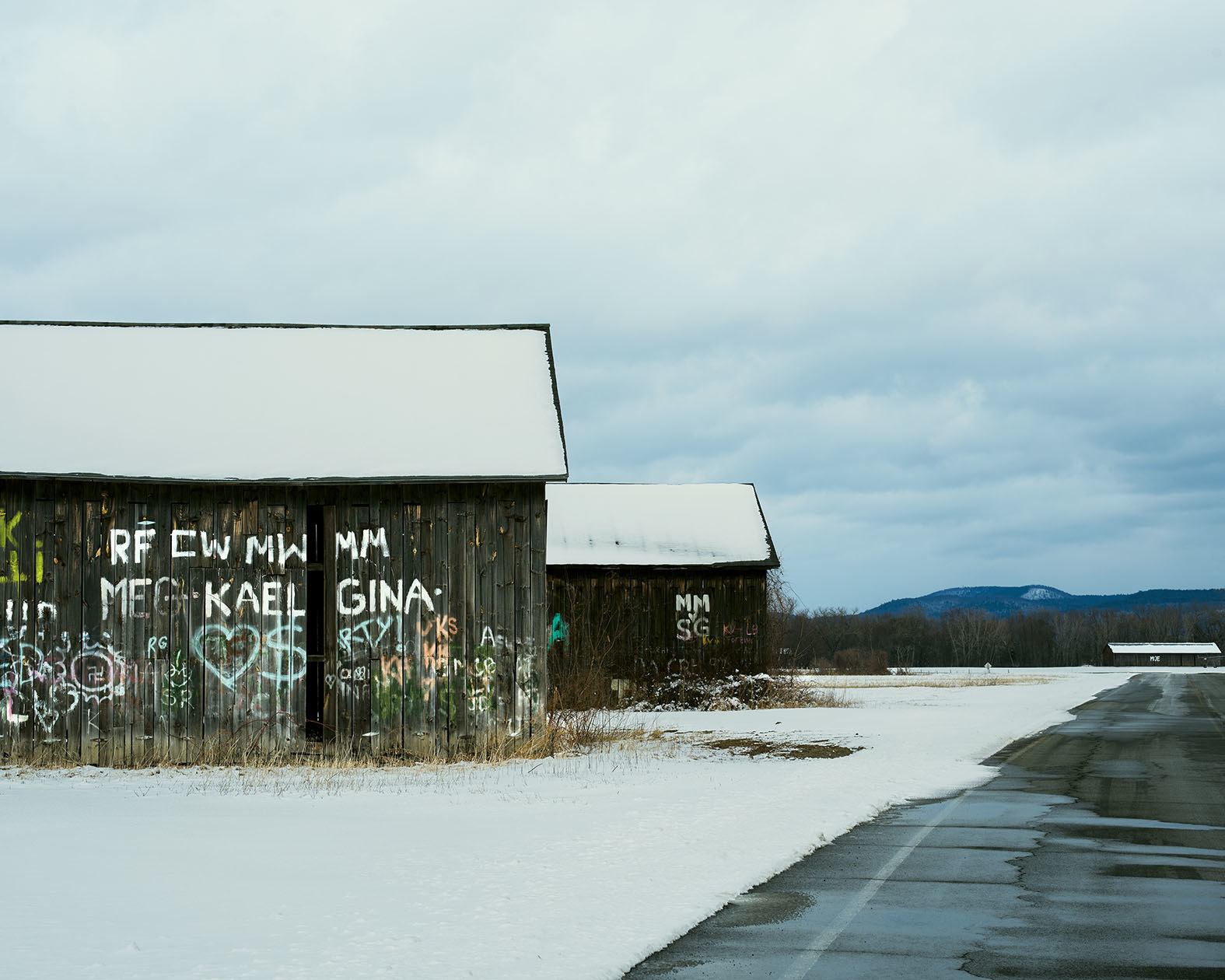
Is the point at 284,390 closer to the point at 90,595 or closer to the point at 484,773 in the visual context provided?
the point at 90,595

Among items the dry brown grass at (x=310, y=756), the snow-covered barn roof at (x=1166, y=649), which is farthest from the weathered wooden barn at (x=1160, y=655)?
the dry brown grass at (x=310, y=756)

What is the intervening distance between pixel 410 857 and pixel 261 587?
9.77 metres

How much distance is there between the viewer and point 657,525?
38438mm

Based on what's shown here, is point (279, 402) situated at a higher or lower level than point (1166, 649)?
higher

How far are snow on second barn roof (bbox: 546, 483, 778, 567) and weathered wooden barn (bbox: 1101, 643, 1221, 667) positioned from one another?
12164 cm

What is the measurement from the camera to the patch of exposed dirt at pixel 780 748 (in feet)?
67.9

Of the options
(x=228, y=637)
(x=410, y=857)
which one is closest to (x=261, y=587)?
(x=228, y=637)

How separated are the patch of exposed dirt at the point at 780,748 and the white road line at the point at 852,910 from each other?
27.1 ft

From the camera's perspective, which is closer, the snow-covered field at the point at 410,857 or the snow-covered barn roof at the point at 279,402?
the snow-covered field at the point at 410,857

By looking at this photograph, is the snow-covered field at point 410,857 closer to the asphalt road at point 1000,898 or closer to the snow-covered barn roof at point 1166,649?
the asphalt road at point 1000,898

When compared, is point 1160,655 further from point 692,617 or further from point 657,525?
point 692,617

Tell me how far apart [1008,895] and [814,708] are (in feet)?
92.2

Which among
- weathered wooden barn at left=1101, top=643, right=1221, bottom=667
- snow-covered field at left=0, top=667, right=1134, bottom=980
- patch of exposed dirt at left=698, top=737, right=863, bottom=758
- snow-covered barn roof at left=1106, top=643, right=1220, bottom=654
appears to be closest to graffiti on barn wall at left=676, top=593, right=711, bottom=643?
patch of exposed dirt at left=698, top=737, right=863, bottom=758

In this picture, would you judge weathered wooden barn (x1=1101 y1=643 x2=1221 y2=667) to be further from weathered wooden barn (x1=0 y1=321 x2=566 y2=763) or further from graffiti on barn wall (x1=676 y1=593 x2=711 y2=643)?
weathered wooden barn (x1=0 y1=321 x2=566 y2=763)
